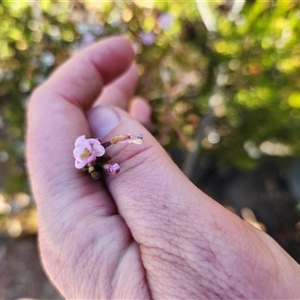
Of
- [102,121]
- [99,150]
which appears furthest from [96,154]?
[102,121]

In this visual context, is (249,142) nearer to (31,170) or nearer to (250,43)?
(250,43)

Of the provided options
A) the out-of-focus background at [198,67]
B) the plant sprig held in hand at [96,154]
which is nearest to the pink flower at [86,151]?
the plant sprig held in hand at [96,154]

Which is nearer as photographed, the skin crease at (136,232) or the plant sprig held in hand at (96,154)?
the skin crease at (136,232)

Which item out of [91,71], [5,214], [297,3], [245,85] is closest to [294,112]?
[245,85]

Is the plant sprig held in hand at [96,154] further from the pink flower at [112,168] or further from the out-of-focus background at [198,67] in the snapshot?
the out-of-focus background at [198,67]

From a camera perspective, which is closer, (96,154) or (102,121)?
(96,154)

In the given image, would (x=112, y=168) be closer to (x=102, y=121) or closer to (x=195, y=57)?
(x=102, y=121)
